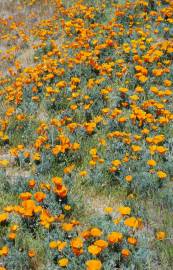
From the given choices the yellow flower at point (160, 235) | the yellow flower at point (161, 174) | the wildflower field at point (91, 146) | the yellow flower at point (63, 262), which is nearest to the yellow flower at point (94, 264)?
the wildflower field at point (91, 146)

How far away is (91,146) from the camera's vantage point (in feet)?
20.7

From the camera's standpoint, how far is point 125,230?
4477 millimetres

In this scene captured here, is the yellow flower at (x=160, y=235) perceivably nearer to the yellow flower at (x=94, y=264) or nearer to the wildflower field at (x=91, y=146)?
the wildflower field at (x=91, y=146)

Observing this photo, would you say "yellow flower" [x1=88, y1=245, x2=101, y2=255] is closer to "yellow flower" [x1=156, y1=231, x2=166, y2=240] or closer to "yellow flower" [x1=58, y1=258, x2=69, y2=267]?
"yellow flower" [x1=58, y1=258, x2=69, y2=267]

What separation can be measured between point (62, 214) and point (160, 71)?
3.76m

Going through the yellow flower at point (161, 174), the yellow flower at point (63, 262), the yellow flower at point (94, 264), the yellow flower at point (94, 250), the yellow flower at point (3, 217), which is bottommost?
the yellow flower at point (3, 217)

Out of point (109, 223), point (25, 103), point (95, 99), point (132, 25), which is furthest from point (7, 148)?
point (132, 25)

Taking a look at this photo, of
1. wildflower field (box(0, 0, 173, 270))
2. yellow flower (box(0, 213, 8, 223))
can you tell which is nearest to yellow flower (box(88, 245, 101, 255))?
wildflower field (box(0, 0, 173, 270))

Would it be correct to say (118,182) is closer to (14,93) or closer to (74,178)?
(74,178)

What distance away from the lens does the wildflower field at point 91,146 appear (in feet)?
14.2

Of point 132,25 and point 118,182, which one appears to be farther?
point 132,25

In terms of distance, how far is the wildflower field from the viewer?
432 centimetres

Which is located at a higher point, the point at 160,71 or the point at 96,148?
the point at 160,71

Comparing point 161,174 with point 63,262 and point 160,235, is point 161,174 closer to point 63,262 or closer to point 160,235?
point 160,235
